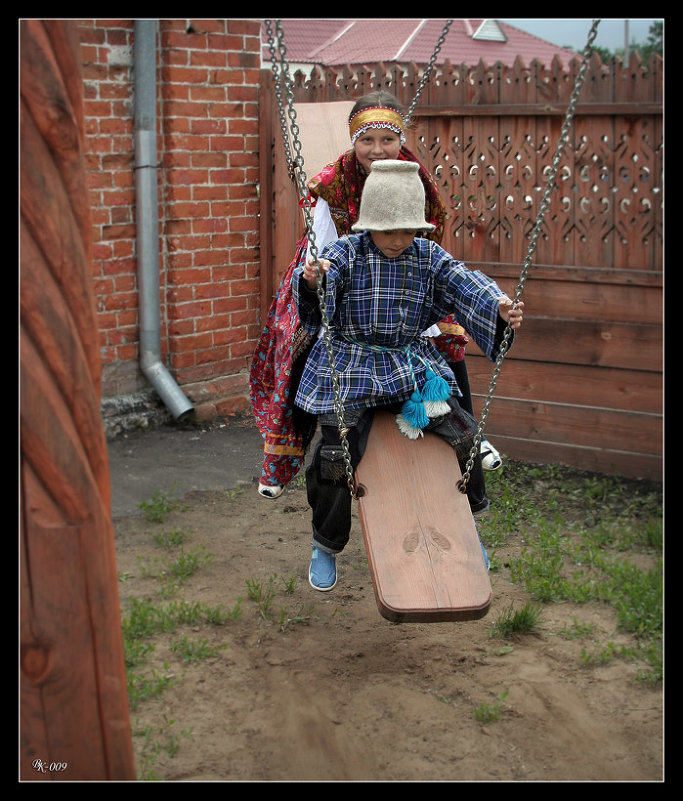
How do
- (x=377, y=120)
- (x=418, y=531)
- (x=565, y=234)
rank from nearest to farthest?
(x=418, y=531), (x=377, y=120), (x=565, y=234)

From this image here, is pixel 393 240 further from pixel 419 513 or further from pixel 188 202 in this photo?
pixel 188 202

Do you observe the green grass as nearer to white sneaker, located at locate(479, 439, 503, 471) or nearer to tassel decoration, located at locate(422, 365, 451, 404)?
white sneaker, located at locate(479, 439, 503, 471)

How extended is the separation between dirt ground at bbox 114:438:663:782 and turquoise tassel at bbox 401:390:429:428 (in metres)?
0.96

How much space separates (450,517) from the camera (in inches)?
136

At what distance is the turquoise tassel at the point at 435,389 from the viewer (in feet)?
12.0

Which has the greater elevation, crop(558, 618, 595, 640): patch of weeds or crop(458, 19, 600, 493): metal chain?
crop(458, 19, 600, 493): metal chain

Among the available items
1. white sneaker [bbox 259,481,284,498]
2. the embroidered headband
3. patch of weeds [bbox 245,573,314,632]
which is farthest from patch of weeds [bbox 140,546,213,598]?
the embroidered headband

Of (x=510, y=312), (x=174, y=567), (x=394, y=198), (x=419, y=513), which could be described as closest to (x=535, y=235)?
(x=510, y=312)

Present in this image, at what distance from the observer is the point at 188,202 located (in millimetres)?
6602

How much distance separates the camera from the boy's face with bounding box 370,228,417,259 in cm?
355

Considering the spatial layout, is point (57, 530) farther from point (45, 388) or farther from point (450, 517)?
point (450, 517)

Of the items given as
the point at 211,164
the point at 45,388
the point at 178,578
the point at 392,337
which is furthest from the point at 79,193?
the point at 211,164

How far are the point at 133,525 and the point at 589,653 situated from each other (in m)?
2.42

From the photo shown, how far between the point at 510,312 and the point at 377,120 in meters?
1.06
